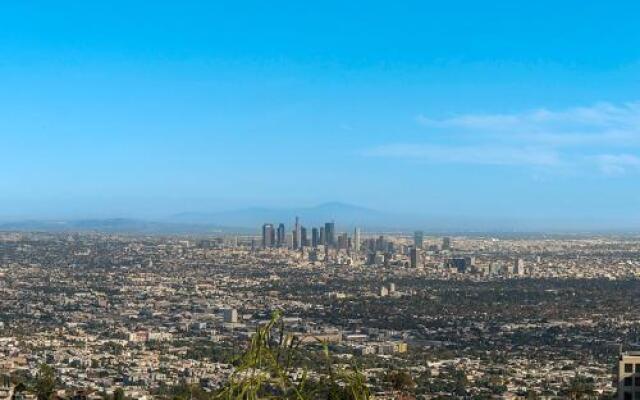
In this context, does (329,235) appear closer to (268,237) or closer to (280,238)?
(280,238)

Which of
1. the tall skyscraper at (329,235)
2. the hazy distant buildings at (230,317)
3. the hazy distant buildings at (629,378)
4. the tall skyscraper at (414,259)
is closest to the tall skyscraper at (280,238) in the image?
the tall skyscraper at (329,235)

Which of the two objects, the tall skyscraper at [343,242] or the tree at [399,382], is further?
the tall skyscraper at [343,242]

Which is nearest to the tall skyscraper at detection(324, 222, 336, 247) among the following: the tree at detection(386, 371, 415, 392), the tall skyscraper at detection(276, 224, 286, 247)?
the tall skyscraper at detection(276, 224, 286, 247)

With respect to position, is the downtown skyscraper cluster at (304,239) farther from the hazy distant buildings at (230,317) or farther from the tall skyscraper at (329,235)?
the hazy distant buildings at (230,317)

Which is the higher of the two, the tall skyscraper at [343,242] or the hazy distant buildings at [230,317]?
the tall skyscraper at [343,242]

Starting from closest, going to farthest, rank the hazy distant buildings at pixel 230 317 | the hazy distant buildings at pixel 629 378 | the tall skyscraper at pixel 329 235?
the hazy distant buildings at pixel 629 378
the hazy distant buildings at pixel 230 317
the tall skyscraper at pixel 329 235

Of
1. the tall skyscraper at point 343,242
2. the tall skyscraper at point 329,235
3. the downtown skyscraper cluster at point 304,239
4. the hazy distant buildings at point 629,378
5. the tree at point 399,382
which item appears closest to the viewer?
the hazy distant buildings at point 629,378

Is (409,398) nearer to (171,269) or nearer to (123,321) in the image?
(123,321)

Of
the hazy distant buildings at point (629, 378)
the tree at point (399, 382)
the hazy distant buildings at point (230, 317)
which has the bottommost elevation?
the hazy distant buildings at point (230, 317)
